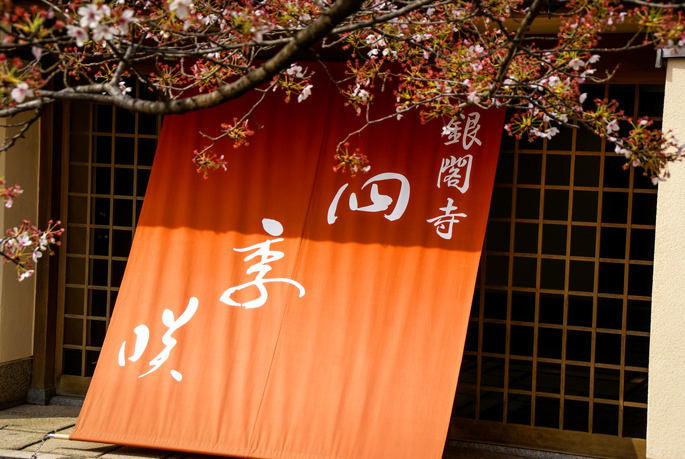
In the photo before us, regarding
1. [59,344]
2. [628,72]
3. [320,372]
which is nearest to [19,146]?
[59,344]

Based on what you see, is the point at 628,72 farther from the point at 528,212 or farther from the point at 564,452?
the point at 528,212

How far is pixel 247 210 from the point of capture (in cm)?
538

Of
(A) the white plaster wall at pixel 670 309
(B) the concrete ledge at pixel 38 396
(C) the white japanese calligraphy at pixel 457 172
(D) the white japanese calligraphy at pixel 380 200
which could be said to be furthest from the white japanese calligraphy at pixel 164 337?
(A) the white plaster wall at pixel 670 309

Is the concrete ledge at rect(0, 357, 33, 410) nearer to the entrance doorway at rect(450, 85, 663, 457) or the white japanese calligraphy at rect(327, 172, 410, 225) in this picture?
the white japanese calligraphy at rect(327, 172, 410, 225)

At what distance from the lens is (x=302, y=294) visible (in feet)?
16.7

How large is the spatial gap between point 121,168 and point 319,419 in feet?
11.7

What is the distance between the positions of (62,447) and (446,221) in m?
3.83

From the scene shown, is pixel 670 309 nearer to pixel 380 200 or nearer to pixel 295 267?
pixel 380 200

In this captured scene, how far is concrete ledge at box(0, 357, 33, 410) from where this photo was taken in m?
6.09

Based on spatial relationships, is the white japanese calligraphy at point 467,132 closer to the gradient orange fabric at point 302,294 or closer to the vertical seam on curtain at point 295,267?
the gradient orange fabric at point 302,294

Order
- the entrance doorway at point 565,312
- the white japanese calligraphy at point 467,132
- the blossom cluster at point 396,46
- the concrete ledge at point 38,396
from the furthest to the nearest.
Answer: the concrete ledge at point 38,396
the entrance doorway at point 565,312
the white japanese calligraphy at point 467,132
the blossom cluster at point 396,46

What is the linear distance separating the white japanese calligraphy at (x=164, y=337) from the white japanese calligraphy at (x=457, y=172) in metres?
2.44

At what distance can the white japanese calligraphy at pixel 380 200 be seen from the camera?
510 cm

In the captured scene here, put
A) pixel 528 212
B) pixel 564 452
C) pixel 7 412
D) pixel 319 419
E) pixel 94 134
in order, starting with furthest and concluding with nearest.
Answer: pixel 528 212
pixel 94 134
pixel 7 412
pixel 564 452
pixel 319 419
